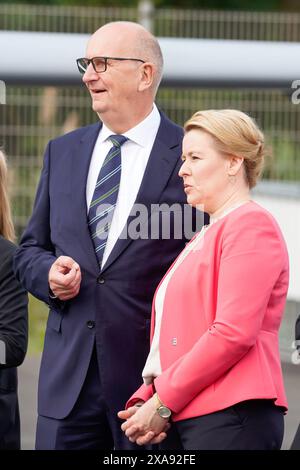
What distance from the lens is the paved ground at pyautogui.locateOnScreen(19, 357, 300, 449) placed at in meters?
6.84

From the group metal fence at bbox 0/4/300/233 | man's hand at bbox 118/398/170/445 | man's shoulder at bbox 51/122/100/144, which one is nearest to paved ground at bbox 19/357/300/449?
metal fence at bbox 0/4/300/233

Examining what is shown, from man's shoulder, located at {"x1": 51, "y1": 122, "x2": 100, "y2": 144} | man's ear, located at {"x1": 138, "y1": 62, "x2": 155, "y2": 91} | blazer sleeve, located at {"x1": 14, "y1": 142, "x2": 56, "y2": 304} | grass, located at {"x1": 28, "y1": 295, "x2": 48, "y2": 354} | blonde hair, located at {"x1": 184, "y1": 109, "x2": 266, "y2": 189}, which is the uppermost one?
man's ear, located at {"x1": 138, "y1": 62, "x2": 155, "y2": 91}

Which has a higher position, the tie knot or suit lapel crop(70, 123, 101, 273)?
the tie knot

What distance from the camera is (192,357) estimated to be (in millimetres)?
3922

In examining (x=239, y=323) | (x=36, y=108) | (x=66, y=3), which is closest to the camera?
(x=239, y=323)

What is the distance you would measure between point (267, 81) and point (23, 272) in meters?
2.74

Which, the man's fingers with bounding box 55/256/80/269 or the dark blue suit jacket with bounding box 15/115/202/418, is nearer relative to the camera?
the man's fingers with bounding box 55/256/80/269

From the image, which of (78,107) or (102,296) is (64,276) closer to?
(102,296)

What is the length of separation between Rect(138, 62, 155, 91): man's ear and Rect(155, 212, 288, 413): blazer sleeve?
2.45 ft

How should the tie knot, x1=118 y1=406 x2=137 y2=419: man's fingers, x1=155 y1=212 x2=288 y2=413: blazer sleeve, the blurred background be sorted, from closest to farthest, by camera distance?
x1=155 y1=212 x2=288 y2=413: blazer sleeve < x1=118 y1=406 x2=137 y2=419: man's fingers < the tie knot < the blurred background

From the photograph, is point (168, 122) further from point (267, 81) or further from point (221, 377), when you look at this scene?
point (267, 81)

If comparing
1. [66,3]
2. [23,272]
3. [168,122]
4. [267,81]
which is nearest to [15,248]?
[23,272]

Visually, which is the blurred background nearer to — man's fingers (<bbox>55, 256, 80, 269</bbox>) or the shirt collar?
the shirt collar
